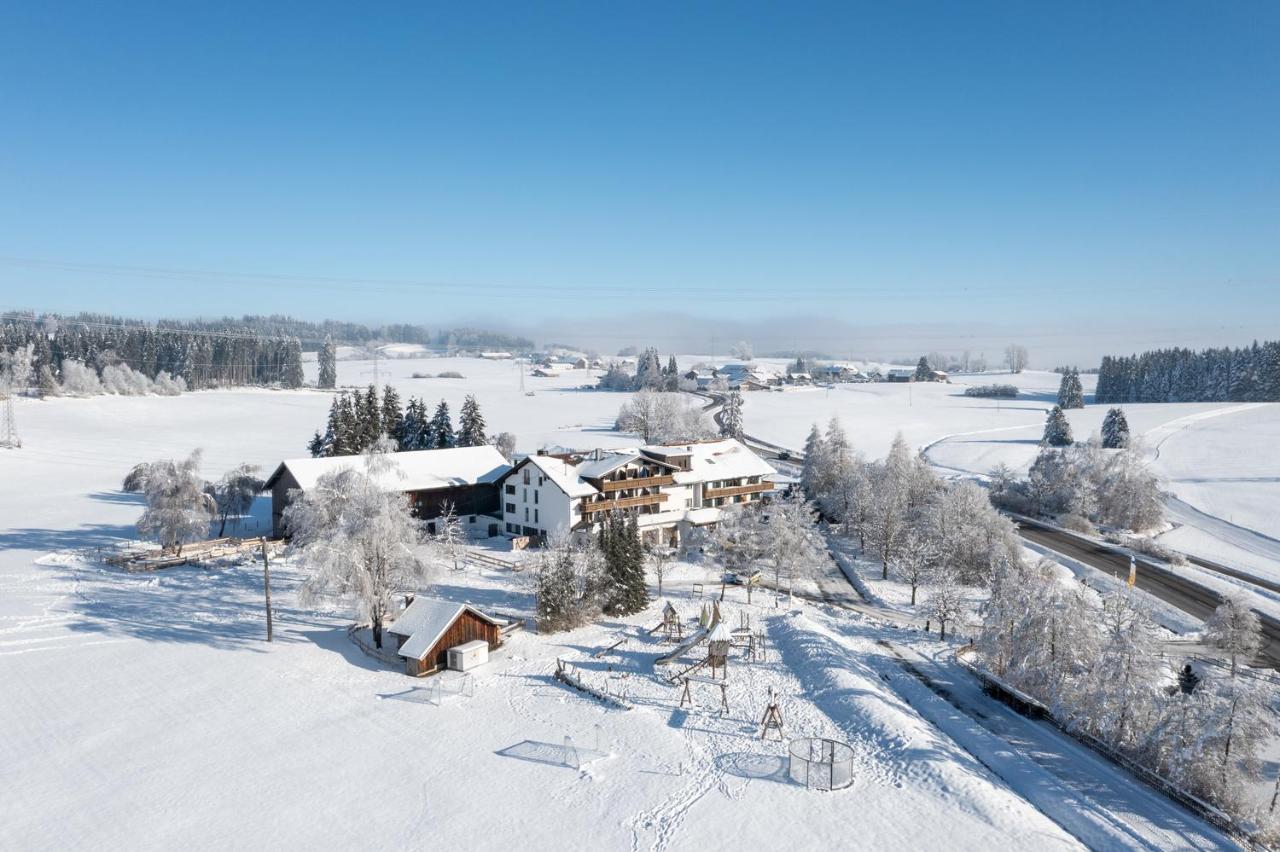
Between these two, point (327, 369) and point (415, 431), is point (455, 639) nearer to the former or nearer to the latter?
point (415, 431)

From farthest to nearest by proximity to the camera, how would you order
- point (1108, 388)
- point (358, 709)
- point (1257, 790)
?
1. point (1108, 388)
2. point (358, 709)
3. point (1257, 790)

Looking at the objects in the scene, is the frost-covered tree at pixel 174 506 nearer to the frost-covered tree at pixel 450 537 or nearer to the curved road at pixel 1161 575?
the frost-covered tree at pixel 450 537

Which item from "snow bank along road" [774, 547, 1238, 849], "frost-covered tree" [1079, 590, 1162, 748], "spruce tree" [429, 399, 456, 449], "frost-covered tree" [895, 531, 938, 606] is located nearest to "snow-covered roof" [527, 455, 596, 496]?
"snow bank along road" [774, 547, 1238, 849]

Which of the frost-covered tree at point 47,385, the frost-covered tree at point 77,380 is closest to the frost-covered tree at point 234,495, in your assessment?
the frost-covered tree at point 47,385

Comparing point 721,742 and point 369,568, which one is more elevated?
point 369,568

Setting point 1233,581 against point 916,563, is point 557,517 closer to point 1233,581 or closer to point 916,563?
point 916,563

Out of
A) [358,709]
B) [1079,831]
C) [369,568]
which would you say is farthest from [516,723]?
[1079,831]
